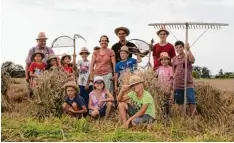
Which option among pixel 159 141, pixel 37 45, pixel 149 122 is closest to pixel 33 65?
pixel 37 45

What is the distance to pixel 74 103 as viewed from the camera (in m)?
9.83

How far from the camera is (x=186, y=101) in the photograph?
10086mm

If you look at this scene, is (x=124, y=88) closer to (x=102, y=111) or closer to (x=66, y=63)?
(x=102, y=111)

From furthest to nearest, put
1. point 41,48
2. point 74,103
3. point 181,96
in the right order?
1. point 41,48
2. point 181,96
3. point 74,103

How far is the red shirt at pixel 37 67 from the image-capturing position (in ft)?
34.7

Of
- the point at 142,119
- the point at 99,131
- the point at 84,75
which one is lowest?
the point at 99,131

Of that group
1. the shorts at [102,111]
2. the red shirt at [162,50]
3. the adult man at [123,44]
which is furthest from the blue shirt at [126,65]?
the shorts at [102,111]

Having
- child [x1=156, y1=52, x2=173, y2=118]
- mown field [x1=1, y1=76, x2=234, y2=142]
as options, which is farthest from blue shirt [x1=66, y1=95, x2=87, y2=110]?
child [x1=156, y1=52, x2=173, y2=118]

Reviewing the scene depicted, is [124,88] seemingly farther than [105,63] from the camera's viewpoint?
No

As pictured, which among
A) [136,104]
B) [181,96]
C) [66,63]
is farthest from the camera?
[66,63]

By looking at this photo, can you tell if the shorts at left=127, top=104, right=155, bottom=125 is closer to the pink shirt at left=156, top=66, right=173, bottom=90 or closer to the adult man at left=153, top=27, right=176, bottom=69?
the pink shirt at left=156, top=66, right=173, bottom=90

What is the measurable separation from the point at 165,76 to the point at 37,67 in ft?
8.50

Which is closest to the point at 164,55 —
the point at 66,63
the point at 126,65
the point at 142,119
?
the point at 126,65

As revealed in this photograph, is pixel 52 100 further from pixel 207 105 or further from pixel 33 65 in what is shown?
pixel 207 105
